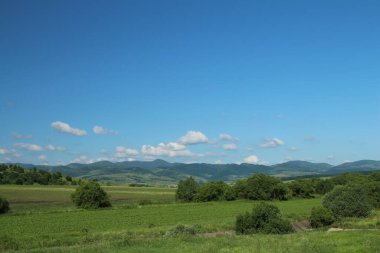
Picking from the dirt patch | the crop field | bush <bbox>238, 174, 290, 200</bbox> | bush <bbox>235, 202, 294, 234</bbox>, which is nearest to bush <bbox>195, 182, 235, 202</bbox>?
bush <bbox>238, 174, 290, 200</bbox>

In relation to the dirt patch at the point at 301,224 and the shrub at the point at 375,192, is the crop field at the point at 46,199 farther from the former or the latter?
the shrub at the point at 375,192

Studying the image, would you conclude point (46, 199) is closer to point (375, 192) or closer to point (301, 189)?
point (301, 189)

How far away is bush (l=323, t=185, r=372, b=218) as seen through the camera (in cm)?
6688

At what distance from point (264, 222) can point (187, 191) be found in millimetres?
82497

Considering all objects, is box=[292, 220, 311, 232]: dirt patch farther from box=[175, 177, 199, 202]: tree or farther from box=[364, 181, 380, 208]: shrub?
box=[175, 177, 199, 202]: tree

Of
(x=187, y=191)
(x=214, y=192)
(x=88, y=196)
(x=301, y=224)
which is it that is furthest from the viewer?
(x=187, y=191)

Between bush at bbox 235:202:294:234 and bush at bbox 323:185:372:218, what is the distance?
3079cm

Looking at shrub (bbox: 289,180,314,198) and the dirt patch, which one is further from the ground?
shrub (bbox: 289,180,314,198)

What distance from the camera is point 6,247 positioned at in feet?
96.7

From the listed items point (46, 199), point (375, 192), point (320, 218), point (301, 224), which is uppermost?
point (375, 192)

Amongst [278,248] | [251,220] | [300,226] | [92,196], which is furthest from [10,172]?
[278,248]

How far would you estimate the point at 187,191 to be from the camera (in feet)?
398

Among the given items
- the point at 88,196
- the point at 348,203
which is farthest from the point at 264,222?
the point at 88,196

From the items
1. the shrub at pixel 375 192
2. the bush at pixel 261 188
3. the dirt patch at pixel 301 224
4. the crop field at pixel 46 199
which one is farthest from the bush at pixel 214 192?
the dirt patch at pixel 301 224
